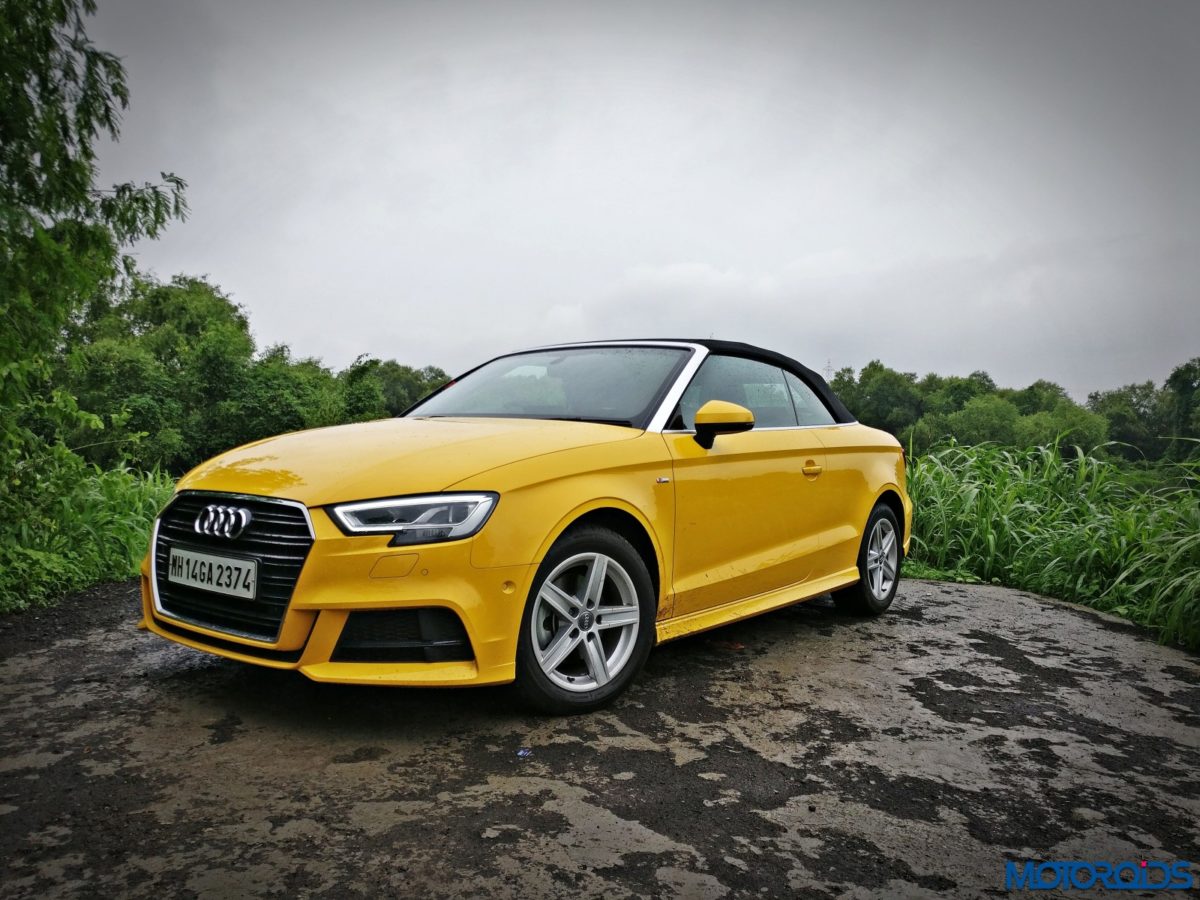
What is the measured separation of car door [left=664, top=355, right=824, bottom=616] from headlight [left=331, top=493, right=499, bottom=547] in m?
1.04

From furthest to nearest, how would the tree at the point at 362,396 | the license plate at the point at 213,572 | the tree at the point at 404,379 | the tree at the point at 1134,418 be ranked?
the tree at the point at 404,379, the tree at the point at 362,396, the tree at the point at 1134,418, the license plate at the point at 213,572

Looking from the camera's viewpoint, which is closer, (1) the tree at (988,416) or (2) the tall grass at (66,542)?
(2) the tall grass at (66,542)

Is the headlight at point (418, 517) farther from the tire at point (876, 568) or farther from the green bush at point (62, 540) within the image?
the green bush at point (62, 540)

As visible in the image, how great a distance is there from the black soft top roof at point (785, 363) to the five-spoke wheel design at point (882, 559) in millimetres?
727

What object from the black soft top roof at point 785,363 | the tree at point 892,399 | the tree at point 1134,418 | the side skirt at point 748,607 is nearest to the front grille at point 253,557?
the side skirt at point 748,607

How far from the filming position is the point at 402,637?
287cm

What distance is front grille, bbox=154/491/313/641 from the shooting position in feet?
9.38

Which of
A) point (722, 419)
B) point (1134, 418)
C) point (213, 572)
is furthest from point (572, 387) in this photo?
point (1134, 418)

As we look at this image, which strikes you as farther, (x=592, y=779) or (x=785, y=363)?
(x=785, y=363)

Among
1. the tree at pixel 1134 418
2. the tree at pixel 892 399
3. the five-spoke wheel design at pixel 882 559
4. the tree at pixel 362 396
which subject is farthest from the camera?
the tree at pixel 362 396

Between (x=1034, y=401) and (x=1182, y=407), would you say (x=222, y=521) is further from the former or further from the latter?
(x=1034, y=401)

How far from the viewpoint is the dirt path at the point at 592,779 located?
7.18 ft

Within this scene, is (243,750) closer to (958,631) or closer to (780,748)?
(780,748)

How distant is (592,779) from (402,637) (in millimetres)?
771
